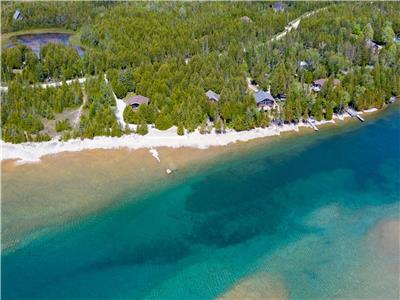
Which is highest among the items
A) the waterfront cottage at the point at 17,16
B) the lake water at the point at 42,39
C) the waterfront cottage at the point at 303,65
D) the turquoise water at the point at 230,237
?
the waterfront cottage at the point at 17,16

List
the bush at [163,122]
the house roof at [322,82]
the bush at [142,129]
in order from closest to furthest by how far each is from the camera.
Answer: the bush at [142,129]
the bush at [163,122]
the house roof at [322,82]

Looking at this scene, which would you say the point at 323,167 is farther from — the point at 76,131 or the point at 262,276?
the point at 76,131

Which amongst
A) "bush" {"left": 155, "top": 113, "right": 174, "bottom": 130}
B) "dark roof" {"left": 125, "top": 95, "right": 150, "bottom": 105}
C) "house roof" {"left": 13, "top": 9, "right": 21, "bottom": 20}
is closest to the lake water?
"house roof" {"left": 13, "top": 9, "right": 21, "bottom": 20}

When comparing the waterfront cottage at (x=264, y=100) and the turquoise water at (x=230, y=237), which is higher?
the waterfront cottage at (x=264, y=100)

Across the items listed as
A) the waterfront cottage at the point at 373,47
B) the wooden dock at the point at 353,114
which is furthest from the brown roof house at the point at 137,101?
the waterfront cottage at the point at 373,47

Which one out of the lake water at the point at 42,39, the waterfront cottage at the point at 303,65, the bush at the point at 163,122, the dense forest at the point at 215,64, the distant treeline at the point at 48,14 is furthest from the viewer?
the distant treeline at the point at 48,14

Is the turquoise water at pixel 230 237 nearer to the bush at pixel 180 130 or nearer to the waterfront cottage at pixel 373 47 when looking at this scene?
the bush at pixel 180 130
